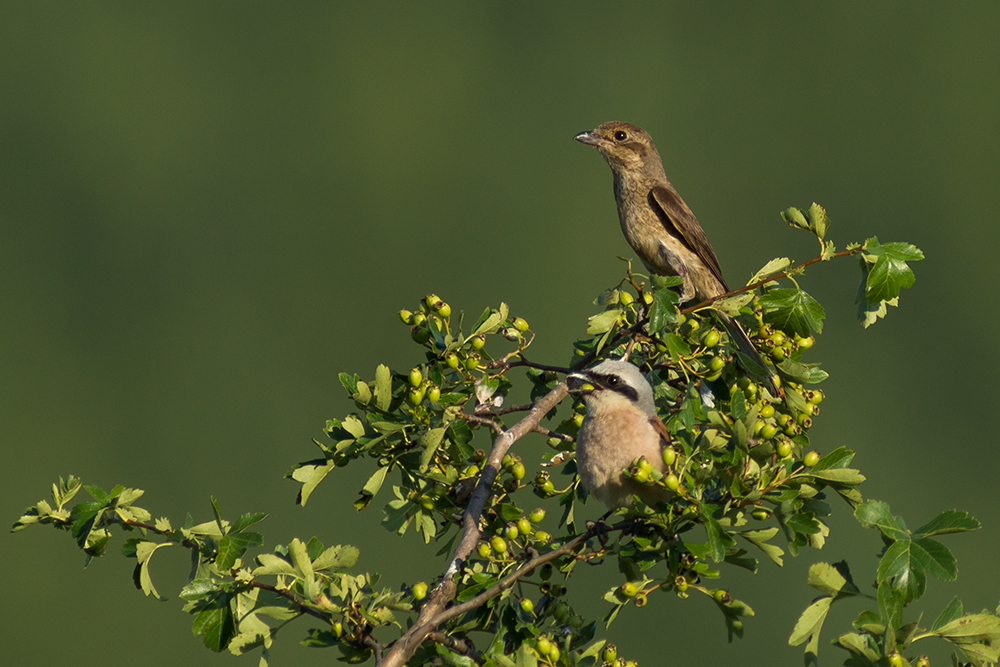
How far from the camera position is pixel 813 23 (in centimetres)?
3938

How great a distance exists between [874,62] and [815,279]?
41.7 ft

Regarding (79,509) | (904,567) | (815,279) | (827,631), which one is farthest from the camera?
(815,279)

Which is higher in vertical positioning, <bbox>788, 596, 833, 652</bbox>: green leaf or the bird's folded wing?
the bird's folded wing

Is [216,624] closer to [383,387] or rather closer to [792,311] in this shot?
[383,387]

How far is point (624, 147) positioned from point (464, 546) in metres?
3.86

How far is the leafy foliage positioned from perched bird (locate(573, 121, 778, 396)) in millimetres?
2243

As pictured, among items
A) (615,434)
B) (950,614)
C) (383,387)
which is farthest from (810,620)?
(383,387)

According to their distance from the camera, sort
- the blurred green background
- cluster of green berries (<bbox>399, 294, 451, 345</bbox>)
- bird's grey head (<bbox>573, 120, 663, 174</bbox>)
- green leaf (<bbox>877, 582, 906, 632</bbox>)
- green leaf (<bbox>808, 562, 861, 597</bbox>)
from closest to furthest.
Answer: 1. green leaf (<bbox>877, 582, 906, 632</bbox>)
2. green leaf (<bbox>808, 562, 861, 597</bbox>)
3. cluster of green berries (<bbox>399, 294, 451, 345</bbox>)
4. bird's grey head (<bbox>573, 120, 663, 174</bbox>)
5. the blurred green background

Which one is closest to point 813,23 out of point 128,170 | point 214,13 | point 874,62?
point 874,62

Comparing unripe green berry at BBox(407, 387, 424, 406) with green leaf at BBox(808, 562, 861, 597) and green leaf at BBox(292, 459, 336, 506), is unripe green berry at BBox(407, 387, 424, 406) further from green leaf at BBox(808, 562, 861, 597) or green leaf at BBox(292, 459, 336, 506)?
green leaf at BBox(808, 562, 861, 597)

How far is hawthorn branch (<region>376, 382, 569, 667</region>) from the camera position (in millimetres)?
2580

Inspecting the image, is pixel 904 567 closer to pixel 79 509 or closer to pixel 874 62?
pixel 79 509

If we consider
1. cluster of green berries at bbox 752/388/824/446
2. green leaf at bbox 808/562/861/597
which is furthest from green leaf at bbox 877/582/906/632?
cluster of green berries at bbox 752/388/824/446

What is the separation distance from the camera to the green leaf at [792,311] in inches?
119
